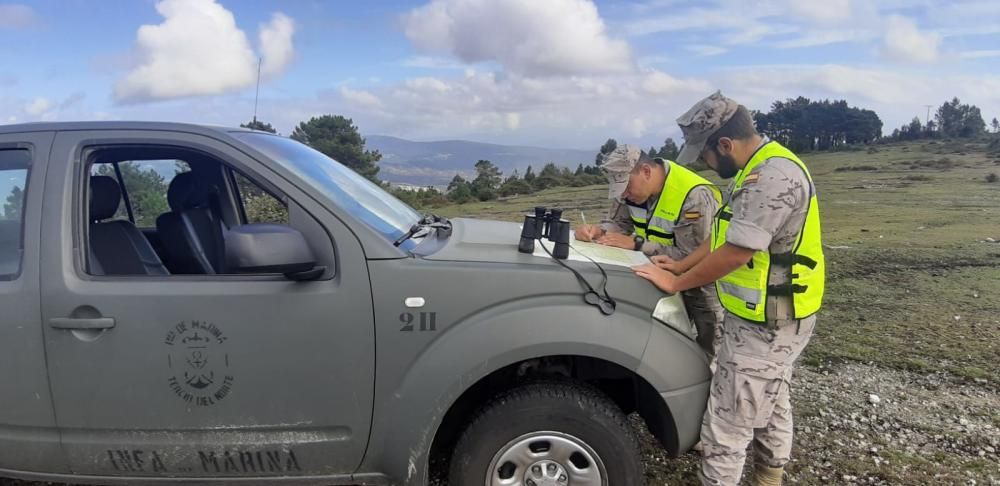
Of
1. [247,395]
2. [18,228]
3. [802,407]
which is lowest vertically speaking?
[802,407]

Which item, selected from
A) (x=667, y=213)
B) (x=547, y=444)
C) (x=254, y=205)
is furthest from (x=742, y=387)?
(x=254, y=205)

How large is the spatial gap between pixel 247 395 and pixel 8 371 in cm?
92

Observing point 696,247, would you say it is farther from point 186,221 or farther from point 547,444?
point 186,221

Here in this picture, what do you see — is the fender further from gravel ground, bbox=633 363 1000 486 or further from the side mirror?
gravel ground, bbox=633 363 1000 486

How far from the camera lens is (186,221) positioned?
338 centimetres

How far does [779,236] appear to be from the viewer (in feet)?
8.99

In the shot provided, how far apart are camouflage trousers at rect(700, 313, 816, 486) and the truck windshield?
155 cm

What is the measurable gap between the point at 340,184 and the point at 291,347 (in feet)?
2.76

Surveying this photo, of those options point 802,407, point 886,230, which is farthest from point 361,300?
point 886,230

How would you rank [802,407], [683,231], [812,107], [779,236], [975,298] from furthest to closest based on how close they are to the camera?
1. [812,107]
2. [975,298]
3. [802,407]
4. [683,231]
5. [779,236]

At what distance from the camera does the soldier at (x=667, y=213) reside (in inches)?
138

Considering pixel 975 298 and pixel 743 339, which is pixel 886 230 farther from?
pixel 743 339

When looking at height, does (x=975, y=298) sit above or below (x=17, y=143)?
below

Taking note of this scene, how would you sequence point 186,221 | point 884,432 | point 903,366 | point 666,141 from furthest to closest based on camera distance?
point 666,141, point 903,366, point 884,432, point 186,221
